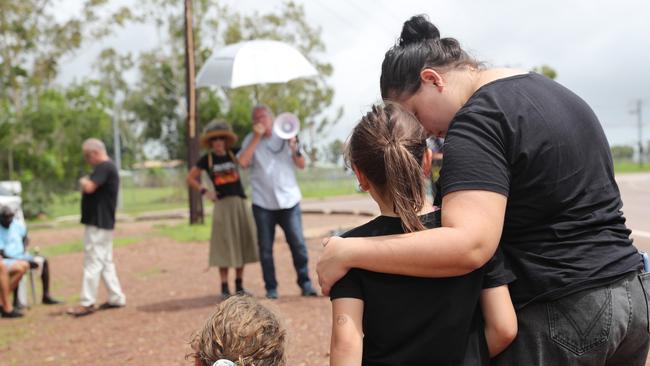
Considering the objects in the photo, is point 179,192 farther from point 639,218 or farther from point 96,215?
point 96,215

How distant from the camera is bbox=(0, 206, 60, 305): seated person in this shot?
7.93 meters

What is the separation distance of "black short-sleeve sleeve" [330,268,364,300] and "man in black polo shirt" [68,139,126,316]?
5.99 m

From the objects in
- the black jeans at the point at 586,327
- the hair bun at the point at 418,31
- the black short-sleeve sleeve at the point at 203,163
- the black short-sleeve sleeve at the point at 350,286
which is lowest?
the black short-sleeve sleeve at the point at 203,163

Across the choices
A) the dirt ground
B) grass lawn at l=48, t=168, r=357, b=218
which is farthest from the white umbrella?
grass lawn at l=48, t=168, r=357, b=218

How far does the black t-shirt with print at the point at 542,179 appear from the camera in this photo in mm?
1678

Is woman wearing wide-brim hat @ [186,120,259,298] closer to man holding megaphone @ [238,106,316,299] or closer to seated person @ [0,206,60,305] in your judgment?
man holding megaphone @ [238,106,316,299]

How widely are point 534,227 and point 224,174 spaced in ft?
18.8

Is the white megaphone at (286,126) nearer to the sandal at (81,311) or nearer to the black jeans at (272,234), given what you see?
the black jeans at (272,234)

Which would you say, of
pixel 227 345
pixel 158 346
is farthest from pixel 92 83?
pixel 227 345

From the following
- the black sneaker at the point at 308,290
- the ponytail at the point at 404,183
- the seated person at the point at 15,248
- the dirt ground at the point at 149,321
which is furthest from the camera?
the seated person at the point at 15,248

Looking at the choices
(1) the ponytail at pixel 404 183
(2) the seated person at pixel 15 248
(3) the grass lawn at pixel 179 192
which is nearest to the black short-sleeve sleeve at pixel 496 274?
(1) the ponytail at pixel 404 183

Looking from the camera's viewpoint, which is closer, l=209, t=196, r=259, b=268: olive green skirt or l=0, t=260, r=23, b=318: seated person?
l=209, t=196, r=259, b=268: olive green skirt

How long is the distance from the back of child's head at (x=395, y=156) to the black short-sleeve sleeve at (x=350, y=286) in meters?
0.18

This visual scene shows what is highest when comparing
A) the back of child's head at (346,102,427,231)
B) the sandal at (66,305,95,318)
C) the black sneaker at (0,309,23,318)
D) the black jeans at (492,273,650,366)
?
the back of child's head at (346,102,427,231)
